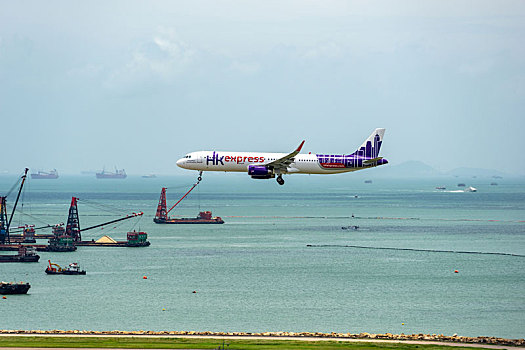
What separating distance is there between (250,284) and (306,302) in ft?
81.8

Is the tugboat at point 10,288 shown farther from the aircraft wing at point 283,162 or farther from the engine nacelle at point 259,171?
the aircraft wing at point 283,162

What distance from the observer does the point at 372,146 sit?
11706 cm

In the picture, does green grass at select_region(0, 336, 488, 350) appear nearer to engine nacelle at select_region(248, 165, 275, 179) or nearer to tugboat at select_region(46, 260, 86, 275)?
engine nacelle at select_region(248, 165, 275, 179)

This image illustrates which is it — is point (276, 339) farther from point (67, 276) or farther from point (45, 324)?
point (67, 276)

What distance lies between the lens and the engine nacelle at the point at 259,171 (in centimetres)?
10738

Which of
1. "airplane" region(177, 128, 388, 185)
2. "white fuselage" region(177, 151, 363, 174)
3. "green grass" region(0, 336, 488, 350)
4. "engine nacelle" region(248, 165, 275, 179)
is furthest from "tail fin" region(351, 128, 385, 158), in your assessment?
"green grass" region(0, 336, 488, 350)

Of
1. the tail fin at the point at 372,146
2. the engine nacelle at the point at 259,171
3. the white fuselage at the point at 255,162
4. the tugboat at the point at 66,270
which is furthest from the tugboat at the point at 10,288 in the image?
the tail fin at the point at 372,146

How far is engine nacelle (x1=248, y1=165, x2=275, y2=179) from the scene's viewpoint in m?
107

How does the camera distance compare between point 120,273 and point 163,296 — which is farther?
point 120,273

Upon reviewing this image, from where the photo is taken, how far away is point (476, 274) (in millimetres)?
192625

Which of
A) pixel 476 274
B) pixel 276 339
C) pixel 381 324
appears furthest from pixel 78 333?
pixel 476 274

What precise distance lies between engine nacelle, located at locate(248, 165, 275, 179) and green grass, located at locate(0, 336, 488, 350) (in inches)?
843

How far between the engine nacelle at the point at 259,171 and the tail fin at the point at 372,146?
1515cm

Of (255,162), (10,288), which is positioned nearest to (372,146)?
(255,162)
